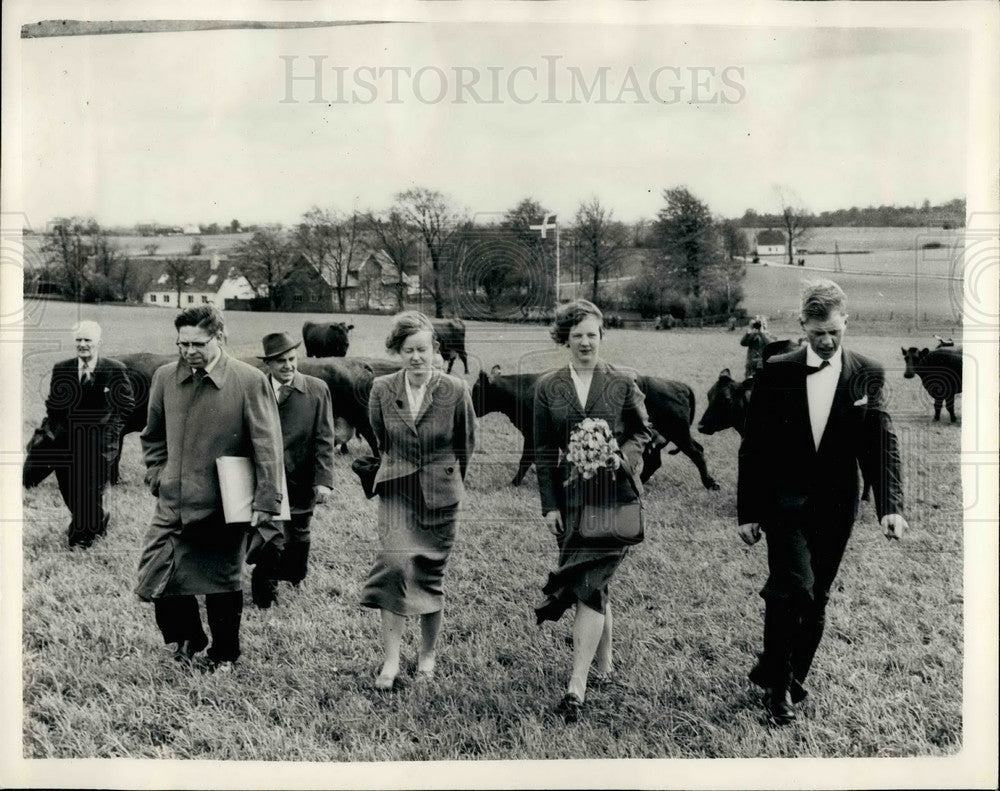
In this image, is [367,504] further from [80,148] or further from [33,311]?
[80,148]

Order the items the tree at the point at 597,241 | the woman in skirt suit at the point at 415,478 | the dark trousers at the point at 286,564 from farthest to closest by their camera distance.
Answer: the tree at the point at 597,241 < the dark trousers at the point at 286,564 < the woman in skirt suit at the point at 415,478

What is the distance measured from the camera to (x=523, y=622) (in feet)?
15.6

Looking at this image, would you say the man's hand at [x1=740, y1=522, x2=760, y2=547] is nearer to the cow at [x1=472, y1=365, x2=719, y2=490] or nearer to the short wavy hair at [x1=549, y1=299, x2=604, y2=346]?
the cow at [x1=472, y1=365, x2=719, y2=490]

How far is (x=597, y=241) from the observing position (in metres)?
4.93

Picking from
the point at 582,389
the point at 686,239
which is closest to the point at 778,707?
the point at 582,389

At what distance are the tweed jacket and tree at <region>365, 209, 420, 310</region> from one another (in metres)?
1.04

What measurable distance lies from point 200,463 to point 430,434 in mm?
1199

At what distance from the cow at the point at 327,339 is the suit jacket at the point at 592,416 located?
141 centimetres

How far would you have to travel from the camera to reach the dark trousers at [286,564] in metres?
4.78

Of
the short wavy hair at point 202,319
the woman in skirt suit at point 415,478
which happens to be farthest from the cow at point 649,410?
the short wavy hair at point 202,319

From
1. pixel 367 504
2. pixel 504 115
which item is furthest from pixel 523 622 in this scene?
pixel 504 115

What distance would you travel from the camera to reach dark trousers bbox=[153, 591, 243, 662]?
4480 millimetres

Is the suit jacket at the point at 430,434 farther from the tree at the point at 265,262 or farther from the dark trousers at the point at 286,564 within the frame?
the tree at the point at 265,262

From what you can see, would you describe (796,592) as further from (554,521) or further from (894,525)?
(554,521)
